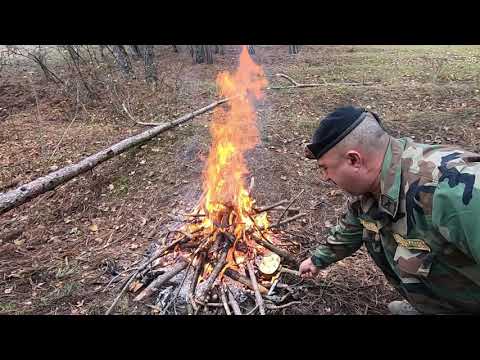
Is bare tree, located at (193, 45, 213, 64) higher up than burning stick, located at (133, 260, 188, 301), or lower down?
higher up

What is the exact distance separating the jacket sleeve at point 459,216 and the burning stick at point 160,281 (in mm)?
2720

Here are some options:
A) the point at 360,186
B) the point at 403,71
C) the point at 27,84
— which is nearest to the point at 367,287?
the point at 360,186

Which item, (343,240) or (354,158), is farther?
(343,240)

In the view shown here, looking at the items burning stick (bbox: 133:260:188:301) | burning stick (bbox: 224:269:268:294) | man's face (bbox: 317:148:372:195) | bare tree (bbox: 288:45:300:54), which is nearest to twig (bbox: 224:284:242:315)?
burning stick (bbox: 224:269:268:294)

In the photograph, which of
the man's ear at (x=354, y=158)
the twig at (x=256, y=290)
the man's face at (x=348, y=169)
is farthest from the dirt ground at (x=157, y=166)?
the man's ear at (x=354, y=158)

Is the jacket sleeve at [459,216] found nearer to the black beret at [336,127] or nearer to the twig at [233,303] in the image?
Result: the black beret at [336,127]

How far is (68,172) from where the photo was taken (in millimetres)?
5629

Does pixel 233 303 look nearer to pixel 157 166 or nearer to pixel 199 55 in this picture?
pixel 157 166

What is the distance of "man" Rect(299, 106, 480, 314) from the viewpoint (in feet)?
6.35

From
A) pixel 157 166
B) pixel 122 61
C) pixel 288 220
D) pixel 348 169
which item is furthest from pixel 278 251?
pixel 122 61

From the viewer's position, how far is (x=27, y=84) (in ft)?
35.0

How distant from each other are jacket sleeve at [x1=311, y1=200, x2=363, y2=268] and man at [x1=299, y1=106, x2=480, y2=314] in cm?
30

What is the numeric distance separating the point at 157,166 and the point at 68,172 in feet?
4.91

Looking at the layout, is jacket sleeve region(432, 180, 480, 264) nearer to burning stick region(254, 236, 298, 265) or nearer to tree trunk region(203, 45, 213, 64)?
burning stick region(254, 236, 298, 265)
